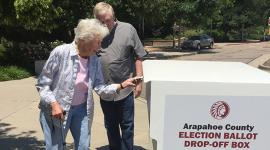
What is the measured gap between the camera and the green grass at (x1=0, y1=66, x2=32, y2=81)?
1391 centimetres

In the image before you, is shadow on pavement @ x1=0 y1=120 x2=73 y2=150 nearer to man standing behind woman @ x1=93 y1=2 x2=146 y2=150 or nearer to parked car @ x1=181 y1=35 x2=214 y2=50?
man standing behind woman @ x1=93 y1=2 x2=146 y2=150

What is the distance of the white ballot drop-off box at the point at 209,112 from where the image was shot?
3.21 meters

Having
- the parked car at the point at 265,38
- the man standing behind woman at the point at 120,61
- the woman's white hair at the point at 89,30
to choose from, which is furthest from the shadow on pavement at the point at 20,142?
the parked car at the point at 265,38

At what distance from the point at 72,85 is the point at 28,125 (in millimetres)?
4099

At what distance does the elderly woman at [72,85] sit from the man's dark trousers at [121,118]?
118 centimetres

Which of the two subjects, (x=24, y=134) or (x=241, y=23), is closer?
(x=24, y=134)

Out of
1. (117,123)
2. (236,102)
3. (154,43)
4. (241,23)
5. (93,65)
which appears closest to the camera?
(236,102)

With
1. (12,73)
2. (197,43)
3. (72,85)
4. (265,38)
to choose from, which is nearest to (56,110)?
(72,85)

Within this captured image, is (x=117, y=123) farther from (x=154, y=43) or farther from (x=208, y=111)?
(x=154, y=43)

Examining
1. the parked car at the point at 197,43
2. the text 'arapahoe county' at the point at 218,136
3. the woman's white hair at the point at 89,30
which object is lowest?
the parked car at the point at 197,43

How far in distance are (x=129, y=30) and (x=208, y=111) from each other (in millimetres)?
2002

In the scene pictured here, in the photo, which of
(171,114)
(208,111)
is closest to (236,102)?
(208,111)

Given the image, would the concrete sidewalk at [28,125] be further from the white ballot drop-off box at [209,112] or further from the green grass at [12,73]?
the green grass at [12,73]

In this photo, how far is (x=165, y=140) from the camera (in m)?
3.33
